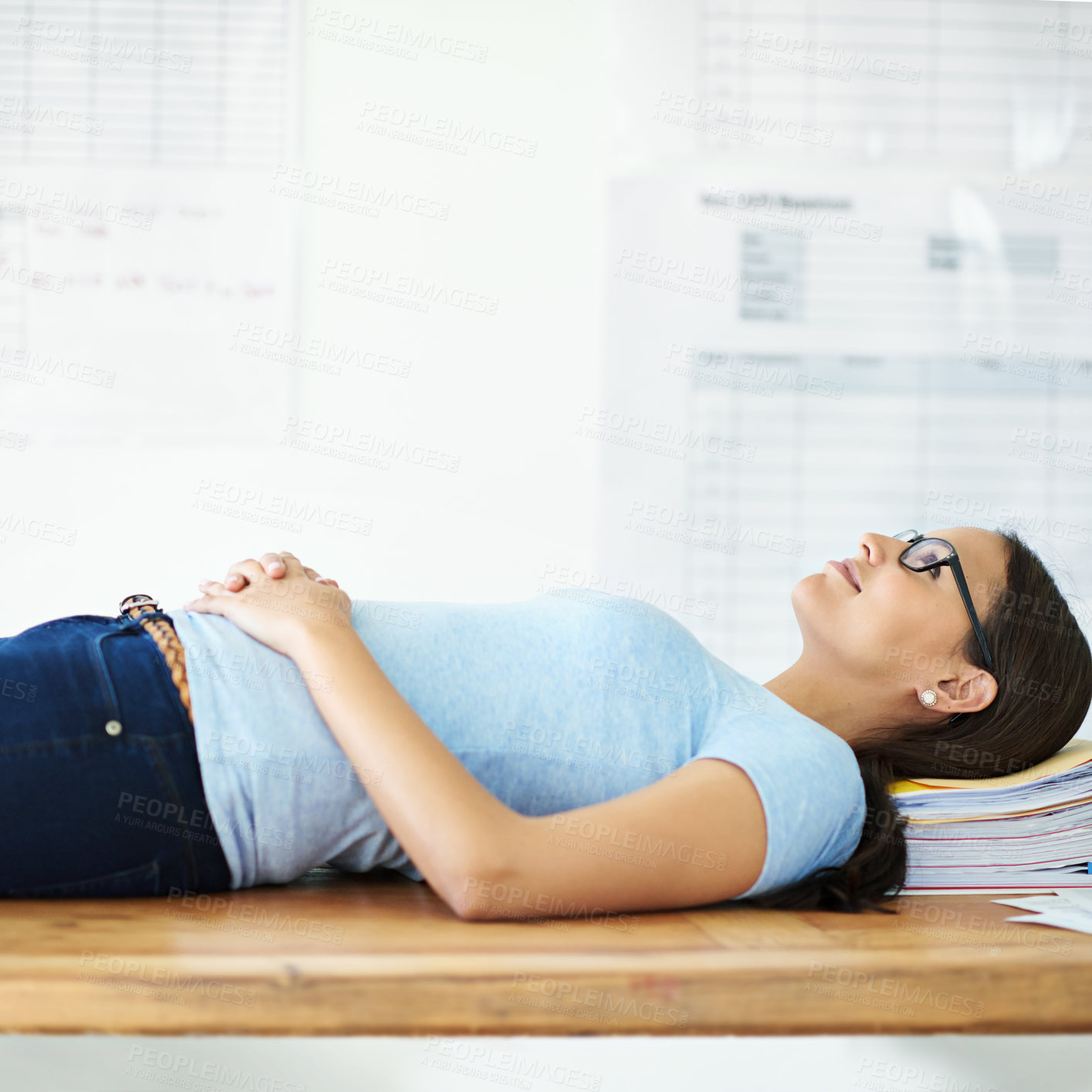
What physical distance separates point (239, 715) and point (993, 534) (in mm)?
1028

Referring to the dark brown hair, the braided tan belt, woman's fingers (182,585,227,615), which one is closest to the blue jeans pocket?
the braided tan belt

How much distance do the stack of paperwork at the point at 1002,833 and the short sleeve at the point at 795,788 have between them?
162 mm

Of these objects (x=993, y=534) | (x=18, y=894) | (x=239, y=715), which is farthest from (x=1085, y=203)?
(x=18, y=894)

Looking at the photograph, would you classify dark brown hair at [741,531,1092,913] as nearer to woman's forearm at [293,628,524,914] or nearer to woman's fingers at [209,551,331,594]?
woman's forearm at [293,628,524,914]

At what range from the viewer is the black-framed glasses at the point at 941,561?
1385 millimetres

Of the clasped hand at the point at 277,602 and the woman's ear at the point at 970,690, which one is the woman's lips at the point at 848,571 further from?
the clasped hand at the point at 277,602

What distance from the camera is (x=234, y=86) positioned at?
227 centimetres

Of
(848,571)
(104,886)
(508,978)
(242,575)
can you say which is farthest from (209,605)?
(848,571)

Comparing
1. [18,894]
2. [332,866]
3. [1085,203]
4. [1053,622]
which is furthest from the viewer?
[1085,203]

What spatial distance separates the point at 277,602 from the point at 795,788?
577 mm

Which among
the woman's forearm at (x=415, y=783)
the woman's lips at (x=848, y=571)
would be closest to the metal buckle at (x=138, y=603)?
the woman's forearm at (x=415, y=783)

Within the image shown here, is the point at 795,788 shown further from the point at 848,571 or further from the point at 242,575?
the point at 242,575

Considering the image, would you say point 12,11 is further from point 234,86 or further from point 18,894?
point 18,894

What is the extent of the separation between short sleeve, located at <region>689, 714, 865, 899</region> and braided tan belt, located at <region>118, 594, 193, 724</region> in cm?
52
